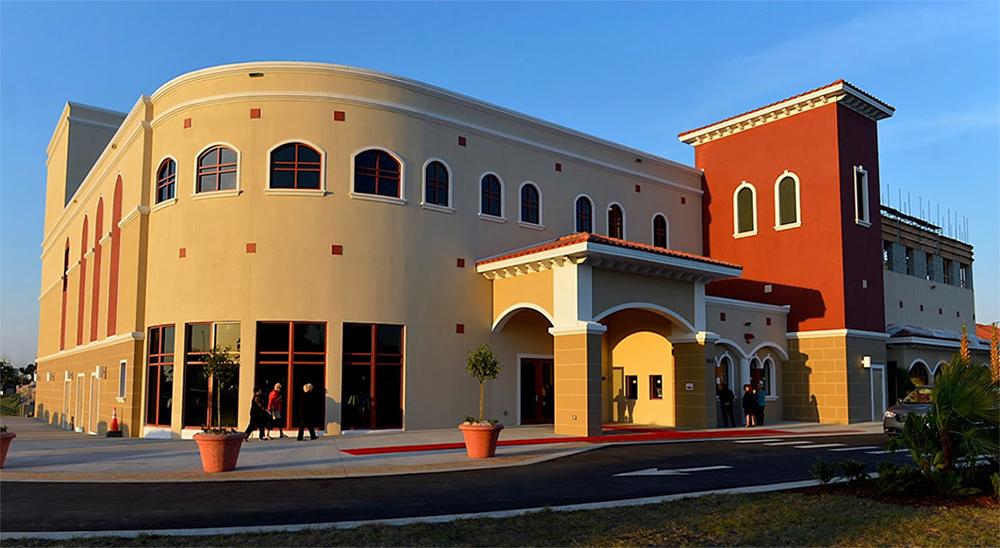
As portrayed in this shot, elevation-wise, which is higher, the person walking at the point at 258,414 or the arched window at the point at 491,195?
the arched window at the point at 491,195

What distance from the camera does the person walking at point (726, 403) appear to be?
88.7 ft

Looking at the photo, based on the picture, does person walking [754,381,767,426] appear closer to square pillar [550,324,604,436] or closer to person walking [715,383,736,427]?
person walking [715,383,736,427]

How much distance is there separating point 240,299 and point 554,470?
11.9 m

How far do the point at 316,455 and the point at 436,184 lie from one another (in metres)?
10.6

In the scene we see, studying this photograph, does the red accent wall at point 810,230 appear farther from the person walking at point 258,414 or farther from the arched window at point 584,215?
the person walking at point 258,414

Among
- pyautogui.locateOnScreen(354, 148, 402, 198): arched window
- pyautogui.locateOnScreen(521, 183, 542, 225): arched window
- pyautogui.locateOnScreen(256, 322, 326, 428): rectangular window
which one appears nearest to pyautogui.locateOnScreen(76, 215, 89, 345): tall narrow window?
pyautogui.locateOnScreen(256, 322, 326, 428): rectangular window

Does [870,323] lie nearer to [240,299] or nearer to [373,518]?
[240,299]

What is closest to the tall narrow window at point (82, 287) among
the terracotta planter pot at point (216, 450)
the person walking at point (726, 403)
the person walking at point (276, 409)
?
the person walking at point (276, 409)

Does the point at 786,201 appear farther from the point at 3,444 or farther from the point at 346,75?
the point at 3,444

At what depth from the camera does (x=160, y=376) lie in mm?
24281

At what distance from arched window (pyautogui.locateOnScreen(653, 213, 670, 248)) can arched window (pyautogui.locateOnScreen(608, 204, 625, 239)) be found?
2.06 meters

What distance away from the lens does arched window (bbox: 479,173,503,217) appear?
26.9 meters

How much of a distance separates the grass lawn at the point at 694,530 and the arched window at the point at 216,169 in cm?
1666

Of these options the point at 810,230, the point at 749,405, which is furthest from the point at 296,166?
the point at 810,230
